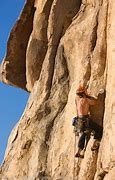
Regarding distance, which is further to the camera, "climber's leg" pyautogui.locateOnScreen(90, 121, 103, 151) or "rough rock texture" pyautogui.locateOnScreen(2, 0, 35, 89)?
"rough rock texture" pyautogui.locateOnScreen(2, 0, 35, 89)

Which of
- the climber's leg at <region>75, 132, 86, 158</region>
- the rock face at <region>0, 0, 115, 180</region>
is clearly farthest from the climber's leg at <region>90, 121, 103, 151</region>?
the climber's leg at <region>75, 132, 86, 158</region>

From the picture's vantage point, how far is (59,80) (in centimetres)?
1956

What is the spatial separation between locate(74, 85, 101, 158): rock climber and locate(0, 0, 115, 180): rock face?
22 centimetres

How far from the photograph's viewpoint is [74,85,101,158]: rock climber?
1573 cm

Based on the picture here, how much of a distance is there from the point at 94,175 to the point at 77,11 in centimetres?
782

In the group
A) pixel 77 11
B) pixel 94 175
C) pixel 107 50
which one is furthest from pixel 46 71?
pixel 94 175

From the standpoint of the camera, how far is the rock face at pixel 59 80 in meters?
15.8

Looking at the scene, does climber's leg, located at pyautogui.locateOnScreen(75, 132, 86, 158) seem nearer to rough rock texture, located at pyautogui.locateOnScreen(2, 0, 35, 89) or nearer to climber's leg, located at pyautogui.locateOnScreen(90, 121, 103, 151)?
climber's leg, located at pyautogui.locateOnScreen(90, 121, 103, 151)

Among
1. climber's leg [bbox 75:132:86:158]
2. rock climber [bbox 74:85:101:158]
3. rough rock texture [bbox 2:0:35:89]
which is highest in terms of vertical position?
rough rock texture [bbox 2:0:35:89]

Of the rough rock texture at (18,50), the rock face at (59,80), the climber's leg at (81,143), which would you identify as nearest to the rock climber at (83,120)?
the climber's leg at (81,143)

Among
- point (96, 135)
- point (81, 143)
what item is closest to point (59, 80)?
point (81, 143)

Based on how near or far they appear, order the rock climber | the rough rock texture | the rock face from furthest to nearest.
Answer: the rough rock texture
the rock face
the rock climber

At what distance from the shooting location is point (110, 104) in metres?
15.2

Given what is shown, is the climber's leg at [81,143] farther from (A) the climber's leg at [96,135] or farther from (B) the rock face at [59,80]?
(A) the climber's leg at [96,135]
